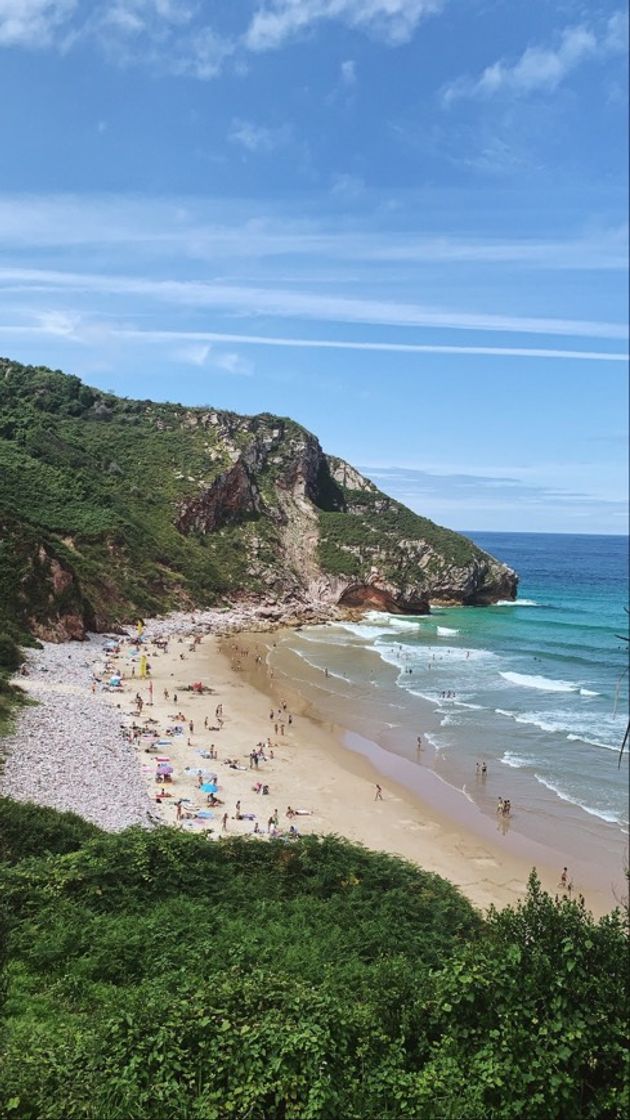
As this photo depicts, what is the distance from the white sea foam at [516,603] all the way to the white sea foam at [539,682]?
36.0 metres

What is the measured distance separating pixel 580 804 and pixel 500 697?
13.3m

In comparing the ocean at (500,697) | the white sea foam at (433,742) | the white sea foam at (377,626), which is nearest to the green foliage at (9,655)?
the ocean at (500,697)

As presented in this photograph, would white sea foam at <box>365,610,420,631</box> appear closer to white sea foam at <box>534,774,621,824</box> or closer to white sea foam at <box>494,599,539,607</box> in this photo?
white sea foam at <box>494,599,539,607</box>

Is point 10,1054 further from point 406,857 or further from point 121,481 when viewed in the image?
point 121,481

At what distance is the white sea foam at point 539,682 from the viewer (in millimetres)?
34562

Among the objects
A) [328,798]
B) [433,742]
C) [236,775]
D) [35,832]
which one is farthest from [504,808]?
[35,832]

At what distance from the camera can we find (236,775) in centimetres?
2467

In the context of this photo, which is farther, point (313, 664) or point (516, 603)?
point (516, 603)

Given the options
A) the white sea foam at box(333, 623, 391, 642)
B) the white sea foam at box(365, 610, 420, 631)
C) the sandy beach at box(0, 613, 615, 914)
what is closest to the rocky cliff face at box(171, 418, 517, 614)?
the white sea foam at box(365, 610, 420, 631)

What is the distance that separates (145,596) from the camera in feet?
172

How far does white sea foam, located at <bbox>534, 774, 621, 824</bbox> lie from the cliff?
1113 inches

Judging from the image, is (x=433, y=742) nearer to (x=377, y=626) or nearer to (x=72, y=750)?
(x=72, y=750)

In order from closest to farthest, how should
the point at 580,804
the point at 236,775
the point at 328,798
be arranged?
1. the point at 580,804
2. the point at 328,798
3. the point at 236,775

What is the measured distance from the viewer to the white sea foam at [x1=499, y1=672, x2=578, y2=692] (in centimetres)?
3456
